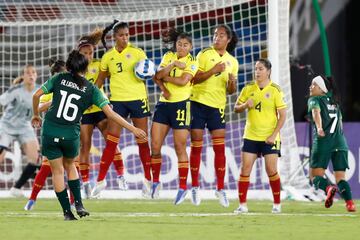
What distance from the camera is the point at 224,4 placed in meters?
16.5

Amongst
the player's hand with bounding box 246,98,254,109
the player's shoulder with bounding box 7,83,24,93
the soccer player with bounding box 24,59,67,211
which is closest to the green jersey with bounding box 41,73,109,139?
the soccer player with bounding box 24,59,67,211

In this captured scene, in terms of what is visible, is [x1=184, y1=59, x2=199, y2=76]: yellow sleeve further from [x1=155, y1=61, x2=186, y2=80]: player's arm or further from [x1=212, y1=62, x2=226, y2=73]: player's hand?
[x1=212, y1=62, x2=226, y2=73]: player's hand

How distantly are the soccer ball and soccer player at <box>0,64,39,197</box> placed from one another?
277 centimetres

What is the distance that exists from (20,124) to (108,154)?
2759 mm

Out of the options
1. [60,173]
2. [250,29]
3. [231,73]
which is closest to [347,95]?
[250,29]

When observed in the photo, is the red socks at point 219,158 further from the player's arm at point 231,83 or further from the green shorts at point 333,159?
the green shorts at point 333,159

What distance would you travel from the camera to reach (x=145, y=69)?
14.1 meters

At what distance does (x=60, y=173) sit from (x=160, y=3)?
19.2ft

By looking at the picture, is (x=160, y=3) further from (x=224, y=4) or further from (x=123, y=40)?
(x=123, y=40)

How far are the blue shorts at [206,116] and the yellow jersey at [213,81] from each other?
0.17 feet

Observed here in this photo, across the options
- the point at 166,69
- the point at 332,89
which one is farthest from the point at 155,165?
the point at 332,89

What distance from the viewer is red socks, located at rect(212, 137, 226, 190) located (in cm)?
1422

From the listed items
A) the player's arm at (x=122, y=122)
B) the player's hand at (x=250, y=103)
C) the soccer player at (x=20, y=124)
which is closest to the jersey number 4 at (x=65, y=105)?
the player's arm at (x=122, y=122)

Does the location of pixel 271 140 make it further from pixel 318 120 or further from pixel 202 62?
pixel 202 62
